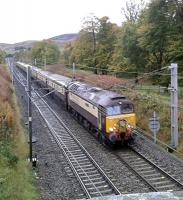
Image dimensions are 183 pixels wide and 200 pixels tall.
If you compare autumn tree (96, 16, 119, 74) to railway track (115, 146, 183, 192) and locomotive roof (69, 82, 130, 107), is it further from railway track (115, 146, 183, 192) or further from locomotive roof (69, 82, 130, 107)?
railway track (115, 146, 183, 192)

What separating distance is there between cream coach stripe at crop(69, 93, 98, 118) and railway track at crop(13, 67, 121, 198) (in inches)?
83.2

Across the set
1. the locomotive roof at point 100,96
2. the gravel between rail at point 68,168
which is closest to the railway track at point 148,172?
the gravel between rail at point 68,168

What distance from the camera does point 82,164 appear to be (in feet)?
70.5

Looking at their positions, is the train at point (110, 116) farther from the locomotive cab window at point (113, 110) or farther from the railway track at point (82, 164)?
the railway track at point (82, 164)

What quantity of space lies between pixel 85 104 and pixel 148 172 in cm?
1040

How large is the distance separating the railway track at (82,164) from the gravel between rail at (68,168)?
35 cm

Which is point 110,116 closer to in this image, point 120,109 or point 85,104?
point 120,109

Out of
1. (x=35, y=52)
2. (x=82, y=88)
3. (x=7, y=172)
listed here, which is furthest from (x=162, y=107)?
(x=35, y=52)

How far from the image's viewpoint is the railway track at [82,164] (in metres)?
17.3

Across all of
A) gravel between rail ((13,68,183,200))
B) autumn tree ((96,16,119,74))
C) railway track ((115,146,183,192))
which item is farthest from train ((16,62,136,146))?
autumn tree ((96,16,119,74))

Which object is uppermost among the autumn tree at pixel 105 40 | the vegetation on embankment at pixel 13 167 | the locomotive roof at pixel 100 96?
the autumn tree at pixel 105 40

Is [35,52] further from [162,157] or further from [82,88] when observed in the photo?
[162,157]

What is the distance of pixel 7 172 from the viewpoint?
17562mm

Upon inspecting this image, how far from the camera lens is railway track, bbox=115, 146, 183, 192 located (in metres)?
17.4
